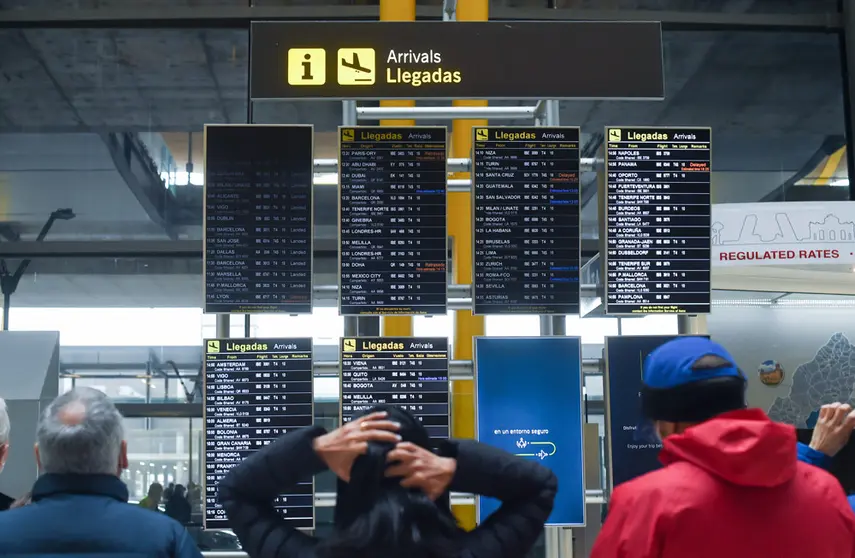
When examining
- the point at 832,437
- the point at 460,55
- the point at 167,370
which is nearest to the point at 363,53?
the point at 460,55

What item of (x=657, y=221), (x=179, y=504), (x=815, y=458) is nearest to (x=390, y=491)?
(x=815, y=458)

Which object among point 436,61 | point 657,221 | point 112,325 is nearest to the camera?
point 436,61

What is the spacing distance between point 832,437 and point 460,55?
2.16 meters

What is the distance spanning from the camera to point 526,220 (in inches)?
166

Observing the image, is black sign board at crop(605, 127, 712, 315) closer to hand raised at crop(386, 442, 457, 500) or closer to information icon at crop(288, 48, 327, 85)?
information icon at crop(288, 48, 327, 85)

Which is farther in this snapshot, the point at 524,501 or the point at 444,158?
the point at 444,158

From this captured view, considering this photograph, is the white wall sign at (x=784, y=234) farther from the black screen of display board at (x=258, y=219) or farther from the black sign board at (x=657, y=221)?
the black screen of display board at (x=258, y=219)

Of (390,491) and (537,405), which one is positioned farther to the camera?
(537,405)

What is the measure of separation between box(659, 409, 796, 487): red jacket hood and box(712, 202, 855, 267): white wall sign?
4.15m

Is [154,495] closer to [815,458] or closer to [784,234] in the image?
[784,234]

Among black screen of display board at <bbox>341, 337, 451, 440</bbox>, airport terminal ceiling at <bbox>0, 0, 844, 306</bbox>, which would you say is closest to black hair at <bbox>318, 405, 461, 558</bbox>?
black screen of display board at <bbox>341, 337, 451, 440</bbox>

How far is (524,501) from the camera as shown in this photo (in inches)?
76.7

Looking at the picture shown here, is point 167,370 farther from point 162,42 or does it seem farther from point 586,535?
point 586,535

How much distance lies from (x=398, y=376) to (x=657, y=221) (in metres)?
1.28
